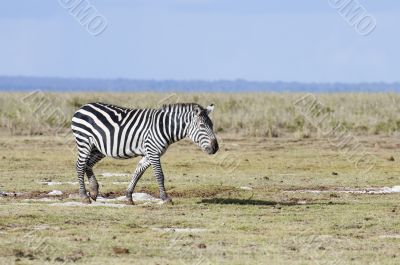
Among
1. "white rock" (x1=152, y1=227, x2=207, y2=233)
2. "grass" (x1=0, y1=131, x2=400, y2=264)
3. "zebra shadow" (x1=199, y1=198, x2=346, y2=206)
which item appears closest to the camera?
"grass" (x1=0, y1=131, x2=400, y2=264)

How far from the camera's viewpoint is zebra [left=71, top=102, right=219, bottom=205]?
18422 mm

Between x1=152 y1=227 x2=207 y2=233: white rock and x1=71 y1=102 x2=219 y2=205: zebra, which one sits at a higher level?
x1=71 y1=102 x2=219 y2=205: zebra

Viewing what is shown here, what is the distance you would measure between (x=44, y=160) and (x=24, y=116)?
12.7 m

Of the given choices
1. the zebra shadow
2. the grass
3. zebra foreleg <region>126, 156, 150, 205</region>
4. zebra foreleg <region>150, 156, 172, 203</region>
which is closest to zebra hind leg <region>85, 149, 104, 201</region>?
the grass

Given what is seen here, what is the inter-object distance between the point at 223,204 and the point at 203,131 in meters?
1.25

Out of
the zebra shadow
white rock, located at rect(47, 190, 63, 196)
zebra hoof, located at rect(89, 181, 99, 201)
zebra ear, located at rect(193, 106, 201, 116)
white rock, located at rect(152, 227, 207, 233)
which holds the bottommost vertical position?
white rock, located at rect(152, 227, 207, 233)

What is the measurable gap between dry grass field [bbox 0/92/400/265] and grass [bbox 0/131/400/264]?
21mm

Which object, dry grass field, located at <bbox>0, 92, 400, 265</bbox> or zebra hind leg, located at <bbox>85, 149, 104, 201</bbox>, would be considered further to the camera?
zebra hind leg, located at <bbox>85, 149, 104, 201</bbox>

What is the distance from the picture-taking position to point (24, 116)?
40000mm

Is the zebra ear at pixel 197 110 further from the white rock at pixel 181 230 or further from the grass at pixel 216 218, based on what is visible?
the white rock at pixel 181 230

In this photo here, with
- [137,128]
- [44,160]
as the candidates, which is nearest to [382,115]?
[44,160]

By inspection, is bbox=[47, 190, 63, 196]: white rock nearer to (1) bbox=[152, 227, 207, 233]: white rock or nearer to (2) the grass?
(2) the grass

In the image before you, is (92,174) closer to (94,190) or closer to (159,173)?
(94,190)

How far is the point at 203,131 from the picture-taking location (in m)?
18.3
